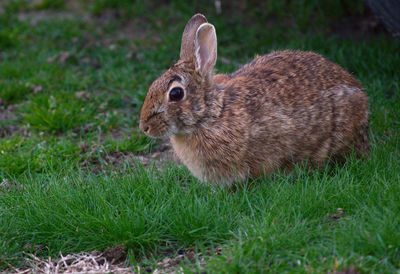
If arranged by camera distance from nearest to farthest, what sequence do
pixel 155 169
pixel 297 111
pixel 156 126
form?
1. pixel 156 126
2. pixel 297 111
3. pixel 155 169

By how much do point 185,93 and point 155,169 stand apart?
2.94 feet

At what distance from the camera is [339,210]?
419 cm

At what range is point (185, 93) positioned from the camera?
4664 millimetres

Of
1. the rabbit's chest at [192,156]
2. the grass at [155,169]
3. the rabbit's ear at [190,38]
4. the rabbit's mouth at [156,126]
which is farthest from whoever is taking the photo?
the rabbit's ear at [190,38]

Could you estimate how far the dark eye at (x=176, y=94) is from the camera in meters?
4.62

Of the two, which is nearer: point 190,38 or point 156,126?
point 156,126

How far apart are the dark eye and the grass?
773 mm

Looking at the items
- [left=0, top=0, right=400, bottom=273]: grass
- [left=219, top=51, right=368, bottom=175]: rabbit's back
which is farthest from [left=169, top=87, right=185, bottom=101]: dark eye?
[left=0, top=0, right=400, bottom=273]: grass

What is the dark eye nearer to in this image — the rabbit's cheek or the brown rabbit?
the brown rabbit

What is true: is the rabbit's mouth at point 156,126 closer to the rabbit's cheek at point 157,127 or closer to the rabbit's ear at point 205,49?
the rabbit's cheek at point 157,127

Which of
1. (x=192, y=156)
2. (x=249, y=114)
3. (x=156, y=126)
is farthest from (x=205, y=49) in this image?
(x=192, y=156)

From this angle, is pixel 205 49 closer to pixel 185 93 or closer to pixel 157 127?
pixel 185 93

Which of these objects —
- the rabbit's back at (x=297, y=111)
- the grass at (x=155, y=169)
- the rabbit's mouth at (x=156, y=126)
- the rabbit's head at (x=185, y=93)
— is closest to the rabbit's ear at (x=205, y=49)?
the rabbit's head at (x=185, y=93)

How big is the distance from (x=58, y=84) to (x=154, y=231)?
12.3ft
